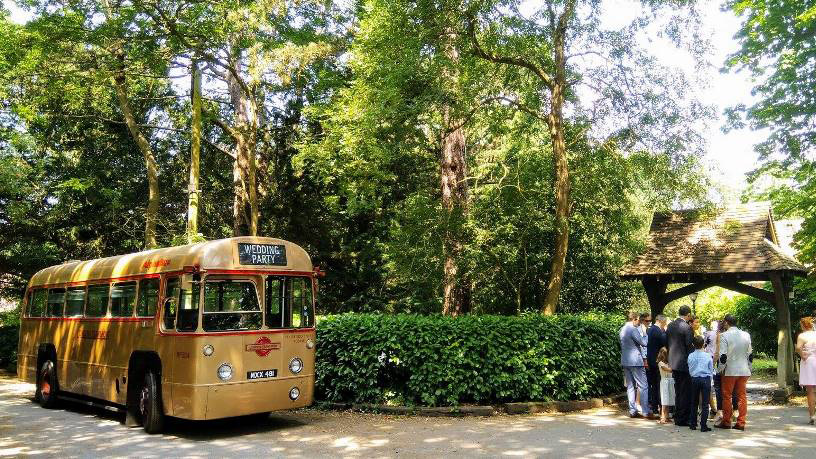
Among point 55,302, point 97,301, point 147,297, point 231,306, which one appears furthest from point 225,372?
point 55,302

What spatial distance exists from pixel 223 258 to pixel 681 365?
7.99m

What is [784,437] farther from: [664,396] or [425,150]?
[425,150]

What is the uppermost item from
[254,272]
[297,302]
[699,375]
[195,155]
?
[195,155]

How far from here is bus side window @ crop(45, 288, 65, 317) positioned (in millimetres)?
13711

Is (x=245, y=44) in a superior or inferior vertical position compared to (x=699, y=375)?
superior

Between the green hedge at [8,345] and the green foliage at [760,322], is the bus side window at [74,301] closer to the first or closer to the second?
the green hedge at [8,345]

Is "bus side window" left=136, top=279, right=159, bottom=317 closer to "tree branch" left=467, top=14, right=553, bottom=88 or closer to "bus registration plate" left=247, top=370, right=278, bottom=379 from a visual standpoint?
"bus registration plate" left=247, top=370, right=278, bottom=379

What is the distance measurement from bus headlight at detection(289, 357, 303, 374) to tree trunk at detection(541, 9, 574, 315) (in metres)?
6.59

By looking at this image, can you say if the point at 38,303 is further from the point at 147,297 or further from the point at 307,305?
the point at 307,305

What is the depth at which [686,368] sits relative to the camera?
34.2 ft

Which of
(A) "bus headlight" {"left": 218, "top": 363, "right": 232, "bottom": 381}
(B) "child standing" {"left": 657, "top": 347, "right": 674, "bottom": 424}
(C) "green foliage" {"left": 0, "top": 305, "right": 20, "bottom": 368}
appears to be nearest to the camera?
(A) "bus headlight" {"left": 218, "top": 363, "right": 232, "bottom": 381}

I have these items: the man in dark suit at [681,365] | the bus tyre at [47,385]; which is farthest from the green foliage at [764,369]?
the bus tyre at [47,385]

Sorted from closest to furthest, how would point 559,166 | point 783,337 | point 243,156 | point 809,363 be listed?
point 809,363 → point 559,166 → point 783,337 → point 243,156

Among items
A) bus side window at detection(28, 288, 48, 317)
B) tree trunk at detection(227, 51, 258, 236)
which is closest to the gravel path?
bus side window at detection(28, 288, 48, 317)
